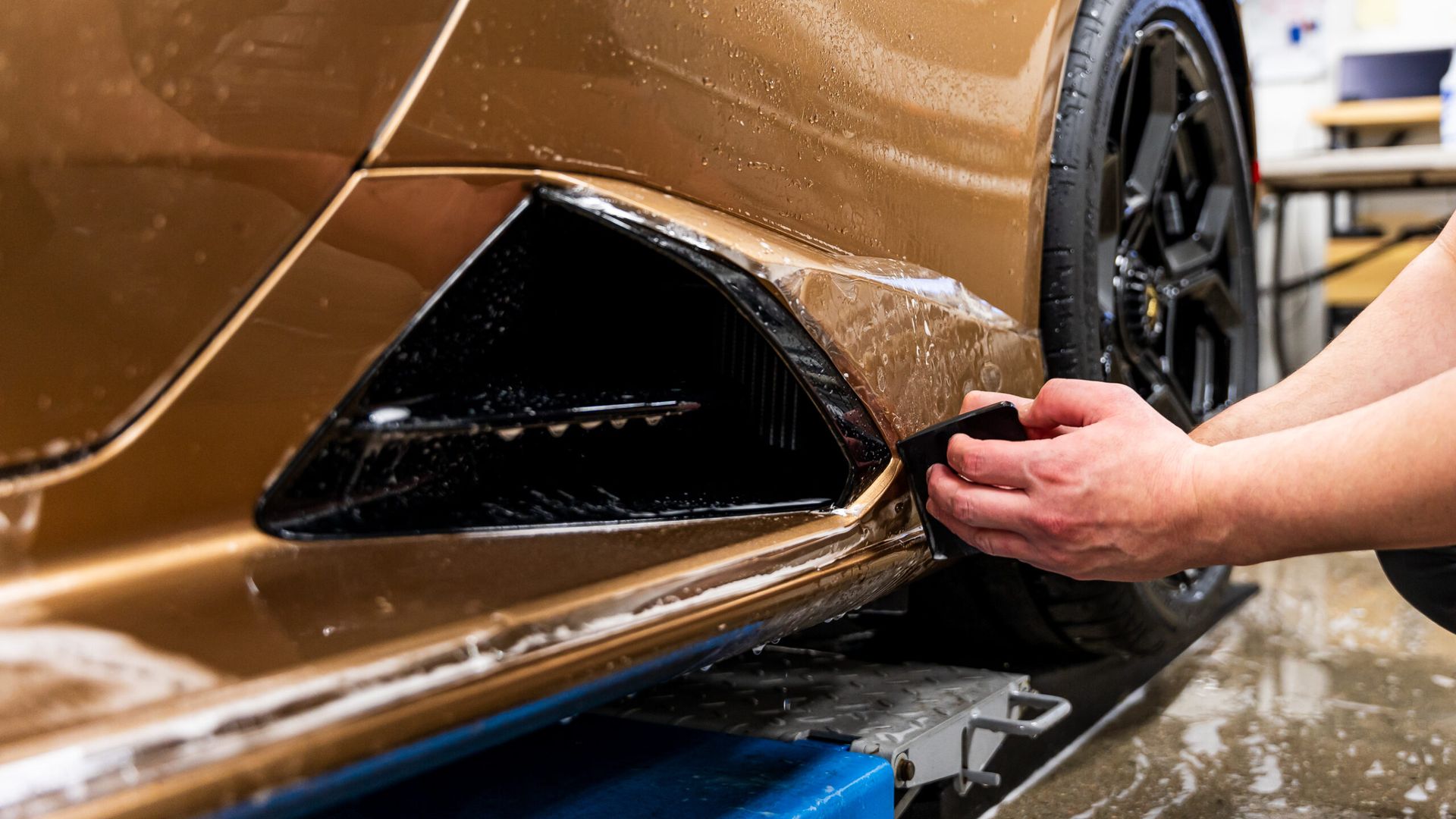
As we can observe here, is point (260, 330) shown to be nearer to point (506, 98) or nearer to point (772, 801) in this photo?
point (506, 98)

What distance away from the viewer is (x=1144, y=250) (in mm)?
1591

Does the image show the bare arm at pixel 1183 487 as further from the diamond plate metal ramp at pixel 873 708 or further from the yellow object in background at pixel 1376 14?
the yellow object in background at pixel 1376 14

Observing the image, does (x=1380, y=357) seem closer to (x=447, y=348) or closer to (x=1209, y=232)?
(x=1209, y=232)

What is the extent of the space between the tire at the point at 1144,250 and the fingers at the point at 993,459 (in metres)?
0.34

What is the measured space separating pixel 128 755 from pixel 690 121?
52cm

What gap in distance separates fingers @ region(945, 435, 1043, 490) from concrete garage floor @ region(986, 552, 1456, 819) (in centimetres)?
56

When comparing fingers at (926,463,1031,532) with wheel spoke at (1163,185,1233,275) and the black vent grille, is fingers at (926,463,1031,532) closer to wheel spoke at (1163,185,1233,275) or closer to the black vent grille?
the black vent grille

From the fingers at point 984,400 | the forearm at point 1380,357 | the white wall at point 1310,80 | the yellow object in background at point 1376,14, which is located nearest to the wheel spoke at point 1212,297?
the forearm at point 1380,357

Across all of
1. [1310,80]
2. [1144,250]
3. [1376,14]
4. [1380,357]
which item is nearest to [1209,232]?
[1144,250]

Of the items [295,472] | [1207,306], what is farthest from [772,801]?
[1207,306]

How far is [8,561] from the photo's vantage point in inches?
21.6

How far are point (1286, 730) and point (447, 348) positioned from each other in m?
1.24

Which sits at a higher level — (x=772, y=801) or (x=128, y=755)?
(x=128, y=755)

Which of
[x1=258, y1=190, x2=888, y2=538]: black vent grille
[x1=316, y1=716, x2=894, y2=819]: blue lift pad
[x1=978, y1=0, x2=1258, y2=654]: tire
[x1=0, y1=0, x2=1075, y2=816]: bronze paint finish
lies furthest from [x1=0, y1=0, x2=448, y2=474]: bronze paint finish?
[x1=978, y1=0, x2=1258, y2=654]: tire
